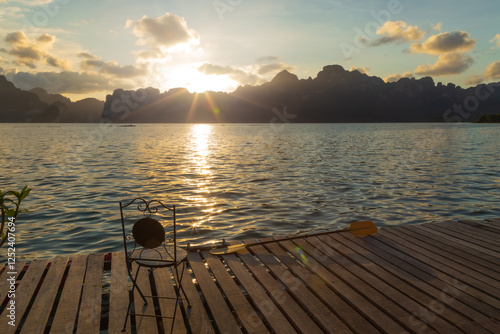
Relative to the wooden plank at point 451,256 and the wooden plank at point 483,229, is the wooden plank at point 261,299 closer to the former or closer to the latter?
the wooden plank at point 451,256

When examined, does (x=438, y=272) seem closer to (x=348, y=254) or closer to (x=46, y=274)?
(x=348, y=254)

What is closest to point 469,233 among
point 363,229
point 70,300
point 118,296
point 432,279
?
point 363,229

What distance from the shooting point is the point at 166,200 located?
16.8 meters

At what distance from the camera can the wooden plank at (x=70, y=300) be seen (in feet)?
16.2

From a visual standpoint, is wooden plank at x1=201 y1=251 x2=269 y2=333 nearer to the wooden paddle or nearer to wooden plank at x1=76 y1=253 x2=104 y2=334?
the wooden paddle

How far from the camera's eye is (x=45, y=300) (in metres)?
5.66

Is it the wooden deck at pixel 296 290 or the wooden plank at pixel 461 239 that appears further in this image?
the wooden plank at pixel 461 239

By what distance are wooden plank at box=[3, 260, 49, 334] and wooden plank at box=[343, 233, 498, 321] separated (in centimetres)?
661

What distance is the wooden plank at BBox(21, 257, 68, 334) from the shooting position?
4.94 meters

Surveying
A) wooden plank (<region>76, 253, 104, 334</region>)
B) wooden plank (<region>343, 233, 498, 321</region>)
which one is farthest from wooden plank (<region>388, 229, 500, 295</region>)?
wooden plank (<region>76, 253, 104, 334</region>)

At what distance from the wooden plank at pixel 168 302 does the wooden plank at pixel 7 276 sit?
98.9 inches

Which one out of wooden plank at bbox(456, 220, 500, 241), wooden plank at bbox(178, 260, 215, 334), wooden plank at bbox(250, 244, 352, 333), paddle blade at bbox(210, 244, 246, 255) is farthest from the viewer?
wooden plank at bbox(456, 220, 500, 241)

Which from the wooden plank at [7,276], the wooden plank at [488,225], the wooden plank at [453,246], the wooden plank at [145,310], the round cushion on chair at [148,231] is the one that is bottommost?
the wooden plank at [488,225]

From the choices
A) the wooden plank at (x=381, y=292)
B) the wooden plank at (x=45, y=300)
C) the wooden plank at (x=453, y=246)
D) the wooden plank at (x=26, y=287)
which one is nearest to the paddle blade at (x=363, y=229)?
the wooden plank at (x=453, y=246)
